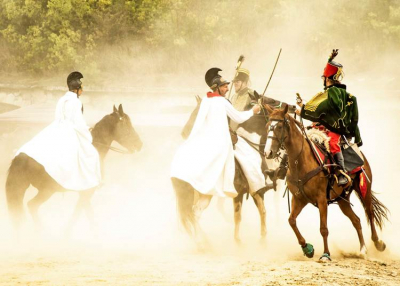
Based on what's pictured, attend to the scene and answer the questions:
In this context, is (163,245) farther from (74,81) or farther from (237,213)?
(74,81)

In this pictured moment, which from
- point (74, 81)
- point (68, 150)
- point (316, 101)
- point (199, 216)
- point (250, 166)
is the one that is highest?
point (74, 81)

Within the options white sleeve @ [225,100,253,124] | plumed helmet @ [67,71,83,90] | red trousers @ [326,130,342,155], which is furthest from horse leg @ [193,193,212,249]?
plumed helmet @ [67,71,83,90]

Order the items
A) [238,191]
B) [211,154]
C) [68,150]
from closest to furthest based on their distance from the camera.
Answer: [211,154]
[238,191]
[68,150]

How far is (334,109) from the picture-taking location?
10.3 metres

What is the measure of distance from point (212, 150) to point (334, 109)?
1.84 m

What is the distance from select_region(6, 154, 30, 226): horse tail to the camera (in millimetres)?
11664

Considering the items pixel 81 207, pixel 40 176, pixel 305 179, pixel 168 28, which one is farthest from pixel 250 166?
pixel 168 28

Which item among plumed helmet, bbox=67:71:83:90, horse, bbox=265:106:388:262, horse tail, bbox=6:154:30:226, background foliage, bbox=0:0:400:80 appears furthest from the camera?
background foliage, bbox=0:0:400:80

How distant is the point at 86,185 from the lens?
1235 cm

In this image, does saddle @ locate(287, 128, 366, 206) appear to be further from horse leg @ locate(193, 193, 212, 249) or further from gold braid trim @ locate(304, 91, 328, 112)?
horse leg @ locate(193, 193, 212, 249)

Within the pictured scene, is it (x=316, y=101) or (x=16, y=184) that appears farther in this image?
(x=16, y=184)

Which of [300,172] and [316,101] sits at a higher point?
[316,101]

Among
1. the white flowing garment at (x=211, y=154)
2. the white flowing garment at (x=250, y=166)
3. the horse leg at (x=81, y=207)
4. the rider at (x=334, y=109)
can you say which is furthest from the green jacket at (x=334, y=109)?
the horse leg at (x=81, y=207)

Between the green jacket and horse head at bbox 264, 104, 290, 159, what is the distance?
25.3 inches
